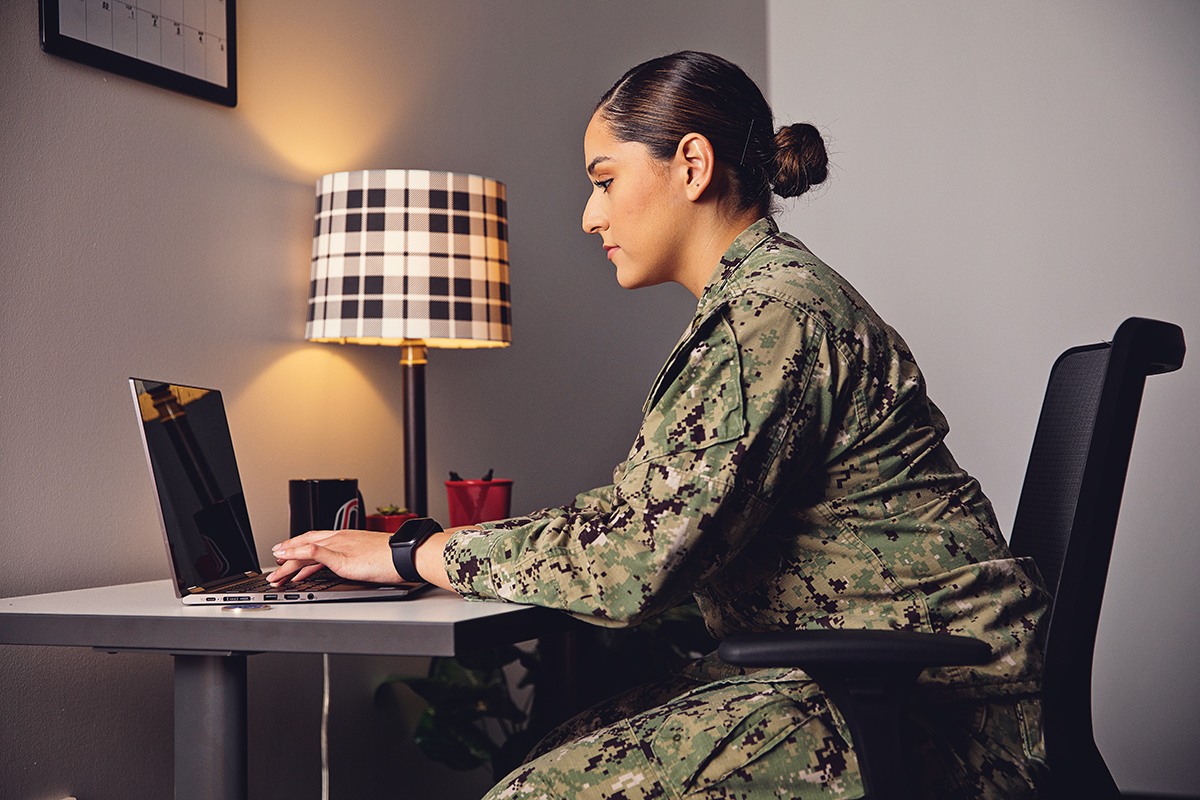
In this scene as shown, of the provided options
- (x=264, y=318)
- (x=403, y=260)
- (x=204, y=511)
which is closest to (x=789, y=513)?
(x=204, y=511)

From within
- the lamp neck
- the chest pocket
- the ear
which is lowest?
the chest pocket

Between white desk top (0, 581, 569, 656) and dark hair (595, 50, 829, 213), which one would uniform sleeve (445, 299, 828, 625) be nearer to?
white desk top (0, 581, 569, 656)

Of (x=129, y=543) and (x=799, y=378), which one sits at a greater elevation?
(x=799, y=378)

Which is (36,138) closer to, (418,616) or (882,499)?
(418,616)

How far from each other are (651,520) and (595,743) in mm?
205

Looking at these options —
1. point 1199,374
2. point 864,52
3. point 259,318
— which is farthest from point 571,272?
point 1199,374

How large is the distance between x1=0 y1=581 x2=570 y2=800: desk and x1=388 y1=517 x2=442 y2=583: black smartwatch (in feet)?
0.11

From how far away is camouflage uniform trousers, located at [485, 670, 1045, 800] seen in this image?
0.85 m

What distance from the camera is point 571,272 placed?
8.12ft

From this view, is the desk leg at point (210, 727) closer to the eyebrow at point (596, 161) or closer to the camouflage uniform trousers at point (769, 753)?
the camouflage uniform trousers at point (769, 753)

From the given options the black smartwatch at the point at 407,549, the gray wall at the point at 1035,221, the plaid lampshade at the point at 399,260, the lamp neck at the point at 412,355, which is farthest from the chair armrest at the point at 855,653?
the gray wall at the point at 1035,221

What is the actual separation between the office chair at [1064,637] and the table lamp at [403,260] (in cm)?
92

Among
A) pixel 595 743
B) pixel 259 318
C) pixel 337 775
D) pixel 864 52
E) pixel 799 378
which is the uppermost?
pixel 864 52

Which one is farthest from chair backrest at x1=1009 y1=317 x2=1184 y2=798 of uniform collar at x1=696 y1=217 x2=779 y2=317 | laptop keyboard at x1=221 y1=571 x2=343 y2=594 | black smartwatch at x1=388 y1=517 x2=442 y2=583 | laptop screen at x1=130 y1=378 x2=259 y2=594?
laptop screen at x1=130 y1=378 x2=259 y2=594
